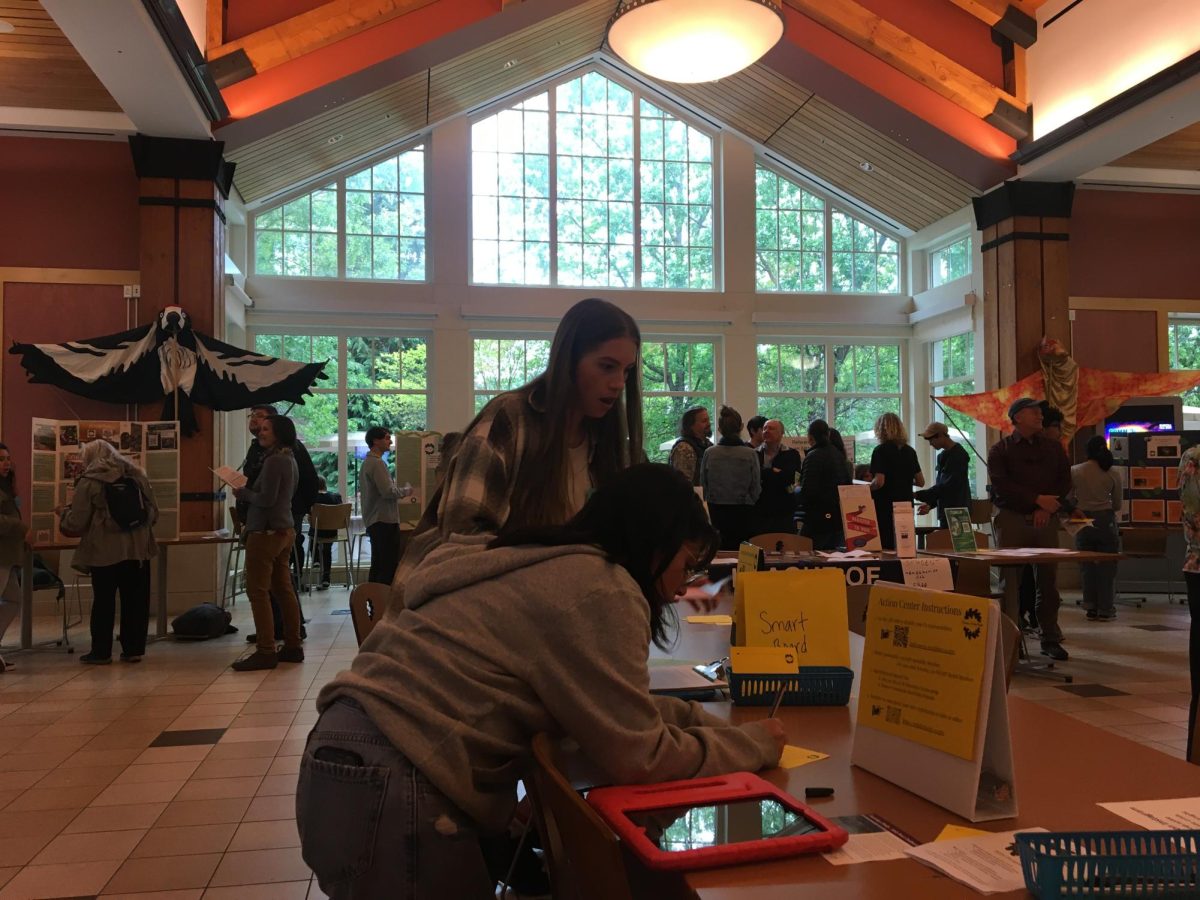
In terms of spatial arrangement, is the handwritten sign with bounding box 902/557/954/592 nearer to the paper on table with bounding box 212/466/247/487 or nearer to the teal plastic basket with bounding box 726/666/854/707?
the teal plastic basket with bounding box 726/666/854/707

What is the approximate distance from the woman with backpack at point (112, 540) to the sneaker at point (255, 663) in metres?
0.80

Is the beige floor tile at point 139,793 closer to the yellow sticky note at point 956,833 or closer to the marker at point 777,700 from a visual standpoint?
the marker at point 777,700

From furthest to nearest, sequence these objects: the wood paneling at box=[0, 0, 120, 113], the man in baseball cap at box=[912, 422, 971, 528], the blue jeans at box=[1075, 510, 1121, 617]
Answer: the man in baseball cap at box=[912, 422, 971, 528]
the blue jeans at box=[1075, 510, 1121, 617]
the wood paneling at box=[0, 0, 120, 113]

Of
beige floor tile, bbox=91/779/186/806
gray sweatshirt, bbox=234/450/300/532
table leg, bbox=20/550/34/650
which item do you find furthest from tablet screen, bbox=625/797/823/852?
table leg, bbox=20/550/34/650

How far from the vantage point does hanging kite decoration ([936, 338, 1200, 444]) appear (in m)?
8.48

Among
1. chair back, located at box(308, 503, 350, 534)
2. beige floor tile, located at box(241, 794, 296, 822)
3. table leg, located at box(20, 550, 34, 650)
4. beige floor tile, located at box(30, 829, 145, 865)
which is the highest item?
chair back, located at box(308, 503, 350, 534)

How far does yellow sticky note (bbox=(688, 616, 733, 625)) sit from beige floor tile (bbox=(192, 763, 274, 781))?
201 centimetres

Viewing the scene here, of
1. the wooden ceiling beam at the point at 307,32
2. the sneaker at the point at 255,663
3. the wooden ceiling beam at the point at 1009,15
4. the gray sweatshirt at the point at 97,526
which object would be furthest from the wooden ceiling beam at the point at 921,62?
the sneaker at the point at 255,663

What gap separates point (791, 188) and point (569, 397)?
10.7 meters

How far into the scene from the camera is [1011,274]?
9.01 metres

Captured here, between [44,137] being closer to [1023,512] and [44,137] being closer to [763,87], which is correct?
[763,87]

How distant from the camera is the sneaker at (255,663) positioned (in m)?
5.66

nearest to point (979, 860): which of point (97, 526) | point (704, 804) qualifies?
point (704, 804)

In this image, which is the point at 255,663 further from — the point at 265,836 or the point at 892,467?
the point at 892,467
